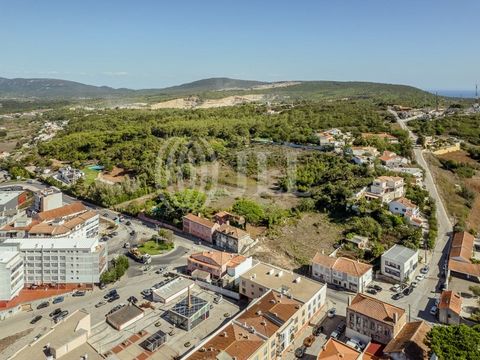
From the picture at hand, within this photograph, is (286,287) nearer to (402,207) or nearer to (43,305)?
(43,305)

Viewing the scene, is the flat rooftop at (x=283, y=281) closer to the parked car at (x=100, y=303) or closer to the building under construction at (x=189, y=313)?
the building under construction at (x=189, y=313)

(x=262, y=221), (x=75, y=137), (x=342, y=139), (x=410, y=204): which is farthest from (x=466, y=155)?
(x=75, y=137)

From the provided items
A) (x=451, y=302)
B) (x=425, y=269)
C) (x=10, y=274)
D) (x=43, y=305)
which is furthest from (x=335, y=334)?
(x=10, y=274)

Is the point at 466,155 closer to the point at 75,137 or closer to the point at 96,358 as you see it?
the point at 96,358

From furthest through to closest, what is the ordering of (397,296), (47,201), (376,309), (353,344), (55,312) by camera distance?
(47,201) < (397,296) < (55,312) < (376,309) < (353,344)

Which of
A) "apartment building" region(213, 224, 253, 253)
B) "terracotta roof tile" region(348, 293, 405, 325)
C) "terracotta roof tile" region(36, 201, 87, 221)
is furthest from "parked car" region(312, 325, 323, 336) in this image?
"terracotta roof tile" region(36, 201, 87, 221)

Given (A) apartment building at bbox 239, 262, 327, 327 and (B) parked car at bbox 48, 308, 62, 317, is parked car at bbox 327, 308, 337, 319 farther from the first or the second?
(B) parked car at bbox 48, 308, 62, 317
